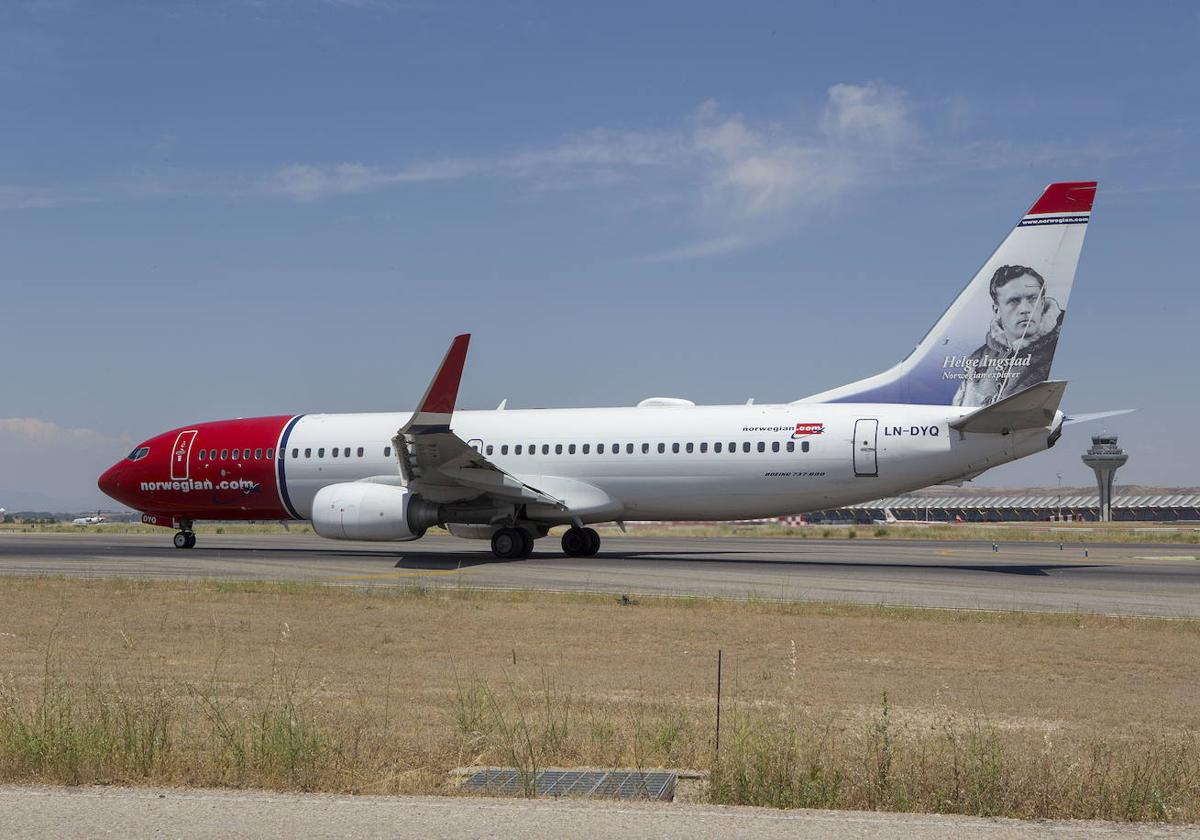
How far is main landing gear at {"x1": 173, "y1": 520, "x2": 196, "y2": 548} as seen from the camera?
3709cm

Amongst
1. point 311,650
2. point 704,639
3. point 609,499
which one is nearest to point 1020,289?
point 609,499

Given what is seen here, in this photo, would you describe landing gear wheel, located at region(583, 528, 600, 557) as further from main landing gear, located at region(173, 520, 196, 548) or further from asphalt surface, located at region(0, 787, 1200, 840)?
asphalt surface, located at region(0, 787, 1200, 840)

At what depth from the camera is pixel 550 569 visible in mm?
26438

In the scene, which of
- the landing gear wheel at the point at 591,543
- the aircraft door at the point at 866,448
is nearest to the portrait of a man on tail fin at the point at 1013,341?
the aircraft door at the point at 866,448

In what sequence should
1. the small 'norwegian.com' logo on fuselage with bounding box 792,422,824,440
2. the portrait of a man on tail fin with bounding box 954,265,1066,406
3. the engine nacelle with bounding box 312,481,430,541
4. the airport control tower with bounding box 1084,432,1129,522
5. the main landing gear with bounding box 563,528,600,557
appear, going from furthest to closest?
1. the airport control tower with bounding box 1084,432,1129,522
2. the main landing gear with bounding box 563,528,600,557
3. the engine nacelle with bounding box 312,481,430,541
4. the small 'norwegian.com' logo on fuselage with bounding box 792,422,824,440
5. the portrait of a man on tail fin with bounding box 954,265,1066,406

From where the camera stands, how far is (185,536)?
3734cm

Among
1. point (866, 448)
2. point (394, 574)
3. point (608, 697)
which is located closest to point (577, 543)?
point (394, 574)

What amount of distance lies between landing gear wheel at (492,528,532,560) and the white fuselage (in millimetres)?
929

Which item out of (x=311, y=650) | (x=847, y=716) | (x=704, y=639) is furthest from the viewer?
(x=704, y=639)

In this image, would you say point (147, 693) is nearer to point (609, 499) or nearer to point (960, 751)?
point (960, 751)

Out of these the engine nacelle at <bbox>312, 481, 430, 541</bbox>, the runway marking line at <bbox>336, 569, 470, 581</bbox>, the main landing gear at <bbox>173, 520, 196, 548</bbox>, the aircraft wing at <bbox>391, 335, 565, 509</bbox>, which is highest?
the aircraft wing at <bbox>391, 335, 565, 509</bbox>

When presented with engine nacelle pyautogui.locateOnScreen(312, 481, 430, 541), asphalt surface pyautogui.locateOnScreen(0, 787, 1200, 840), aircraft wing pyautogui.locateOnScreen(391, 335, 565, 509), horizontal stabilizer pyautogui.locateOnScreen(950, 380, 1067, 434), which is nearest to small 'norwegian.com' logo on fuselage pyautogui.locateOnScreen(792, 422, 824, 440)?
horizontal stabilizer pyautogui.locateOnScreen(950, 380, 1067, 434)

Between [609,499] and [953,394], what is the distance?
346 inches

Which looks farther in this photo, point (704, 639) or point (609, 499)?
point (609, 499)
